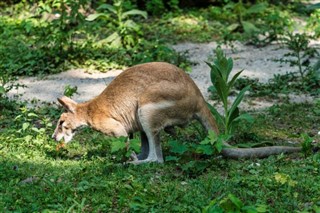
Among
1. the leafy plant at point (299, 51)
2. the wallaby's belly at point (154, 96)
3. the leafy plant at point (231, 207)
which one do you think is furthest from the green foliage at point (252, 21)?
the leafy plant at point (231, 207)

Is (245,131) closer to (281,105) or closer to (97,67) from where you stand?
(281,105)

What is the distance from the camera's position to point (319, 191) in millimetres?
5453

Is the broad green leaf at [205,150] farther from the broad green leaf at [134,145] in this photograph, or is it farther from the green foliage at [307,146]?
the green foliage at [307,146]

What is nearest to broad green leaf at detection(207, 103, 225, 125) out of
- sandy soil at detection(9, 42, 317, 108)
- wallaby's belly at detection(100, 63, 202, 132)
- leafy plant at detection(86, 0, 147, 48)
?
wallaby's belly at detection(100, 63, 202, 132)

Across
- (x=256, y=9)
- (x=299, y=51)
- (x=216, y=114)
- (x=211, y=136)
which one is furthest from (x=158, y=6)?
(x=211, y=136)

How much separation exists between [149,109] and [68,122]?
3.13ft

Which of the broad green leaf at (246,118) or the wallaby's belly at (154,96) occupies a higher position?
the wallaby's belly at (154,96)

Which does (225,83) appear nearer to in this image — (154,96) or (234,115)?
(234,115)

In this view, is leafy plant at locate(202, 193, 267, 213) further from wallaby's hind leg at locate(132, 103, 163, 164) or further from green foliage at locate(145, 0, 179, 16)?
green foliage at locate(145, 0, 179, 16)

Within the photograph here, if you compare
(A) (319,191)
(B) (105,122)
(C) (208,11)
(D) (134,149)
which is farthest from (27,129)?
(C) (208,11)

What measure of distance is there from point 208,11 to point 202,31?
1.41m

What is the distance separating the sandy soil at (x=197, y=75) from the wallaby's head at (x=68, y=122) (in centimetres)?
217

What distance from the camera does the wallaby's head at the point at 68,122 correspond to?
22.5 feet

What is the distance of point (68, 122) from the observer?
6898 mm
